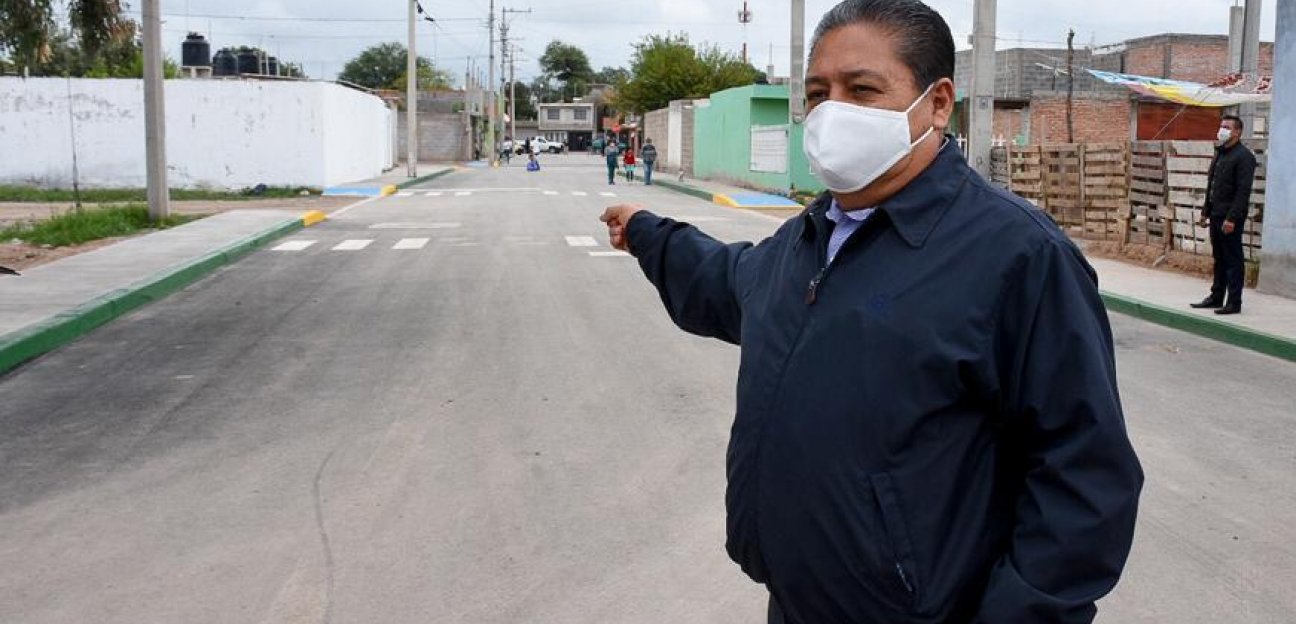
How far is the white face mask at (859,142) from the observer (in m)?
2.34

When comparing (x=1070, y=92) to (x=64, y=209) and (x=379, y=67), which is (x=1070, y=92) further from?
(x=379, y=67)

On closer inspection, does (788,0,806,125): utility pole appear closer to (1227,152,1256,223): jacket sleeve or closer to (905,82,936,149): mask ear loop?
(1227,152,1256,223): jacket sleeve

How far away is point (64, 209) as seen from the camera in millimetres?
26828

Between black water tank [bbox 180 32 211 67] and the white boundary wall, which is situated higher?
black water tank [bbox 180 32 211 67]

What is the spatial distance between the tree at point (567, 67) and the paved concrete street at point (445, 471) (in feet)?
585

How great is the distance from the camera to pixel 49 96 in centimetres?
3406

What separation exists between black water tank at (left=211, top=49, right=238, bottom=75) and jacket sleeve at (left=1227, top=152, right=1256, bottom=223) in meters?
35.2

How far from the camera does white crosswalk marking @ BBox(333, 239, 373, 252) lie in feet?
62.2

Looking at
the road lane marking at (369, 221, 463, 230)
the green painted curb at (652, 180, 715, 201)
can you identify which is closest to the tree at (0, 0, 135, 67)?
the road lane marking at (369, 221, 463, 230)

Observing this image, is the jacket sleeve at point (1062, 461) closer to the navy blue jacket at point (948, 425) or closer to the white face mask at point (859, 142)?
the navy blue jacket at point (948, 425)

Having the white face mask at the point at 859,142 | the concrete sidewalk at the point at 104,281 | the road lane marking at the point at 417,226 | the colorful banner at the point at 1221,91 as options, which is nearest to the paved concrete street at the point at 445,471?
the concrete sidewalk at the point at 104,281

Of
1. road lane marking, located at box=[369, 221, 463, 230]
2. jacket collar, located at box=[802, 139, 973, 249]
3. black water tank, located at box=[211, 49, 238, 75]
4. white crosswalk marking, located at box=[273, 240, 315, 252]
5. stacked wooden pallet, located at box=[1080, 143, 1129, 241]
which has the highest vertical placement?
black water tank, located at box=[211, 49, 238, 75]

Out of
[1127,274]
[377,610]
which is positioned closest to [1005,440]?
[377,610]

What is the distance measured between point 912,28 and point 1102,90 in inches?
2153
